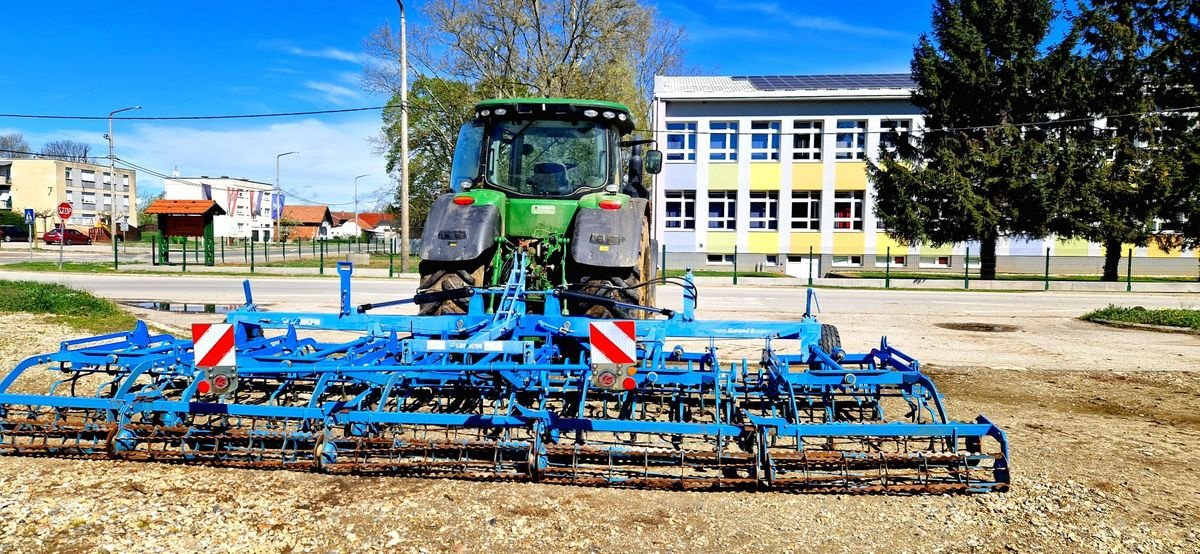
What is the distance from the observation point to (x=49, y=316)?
443 inches

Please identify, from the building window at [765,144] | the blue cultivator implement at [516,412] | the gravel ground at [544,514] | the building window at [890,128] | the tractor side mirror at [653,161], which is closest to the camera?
the gravel ground at [544,514]

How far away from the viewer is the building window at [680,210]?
33062 mm

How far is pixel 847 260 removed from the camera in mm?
32469

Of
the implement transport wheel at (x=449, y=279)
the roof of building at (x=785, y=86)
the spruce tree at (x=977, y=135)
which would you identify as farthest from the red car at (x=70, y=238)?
the implement transport wheel at (x=449, y=279)

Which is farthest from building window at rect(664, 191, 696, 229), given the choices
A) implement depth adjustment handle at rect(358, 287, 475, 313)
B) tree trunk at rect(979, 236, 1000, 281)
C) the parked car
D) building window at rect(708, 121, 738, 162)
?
the parked car

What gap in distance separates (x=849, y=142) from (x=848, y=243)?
13.2ft

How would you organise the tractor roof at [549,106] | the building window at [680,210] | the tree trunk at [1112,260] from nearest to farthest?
1. the tractor roof at [549,106]
2. the tree trunk at [1112,260]
3. the building window at [680,210]

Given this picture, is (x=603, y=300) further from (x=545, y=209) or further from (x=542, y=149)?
(x=542, y=149)

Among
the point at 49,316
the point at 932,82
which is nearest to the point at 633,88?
the point at 932,82

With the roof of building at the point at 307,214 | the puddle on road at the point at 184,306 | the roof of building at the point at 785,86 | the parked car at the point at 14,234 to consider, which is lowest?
the puddle on road at the point at 184,306

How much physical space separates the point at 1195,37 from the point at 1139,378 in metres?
20.6

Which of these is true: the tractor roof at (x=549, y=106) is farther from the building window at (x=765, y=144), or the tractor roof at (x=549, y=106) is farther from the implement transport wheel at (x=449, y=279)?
the building window at (x=765, y=144)

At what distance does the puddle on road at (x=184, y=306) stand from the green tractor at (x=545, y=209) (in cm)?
842

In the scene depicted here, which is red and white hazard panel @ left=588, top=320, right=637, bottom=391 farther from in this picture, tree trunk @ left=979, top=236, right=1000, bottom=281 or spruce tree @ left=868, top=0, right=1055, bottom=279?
tree trunk @ left=979, top=236, right=1000, bottom=281
